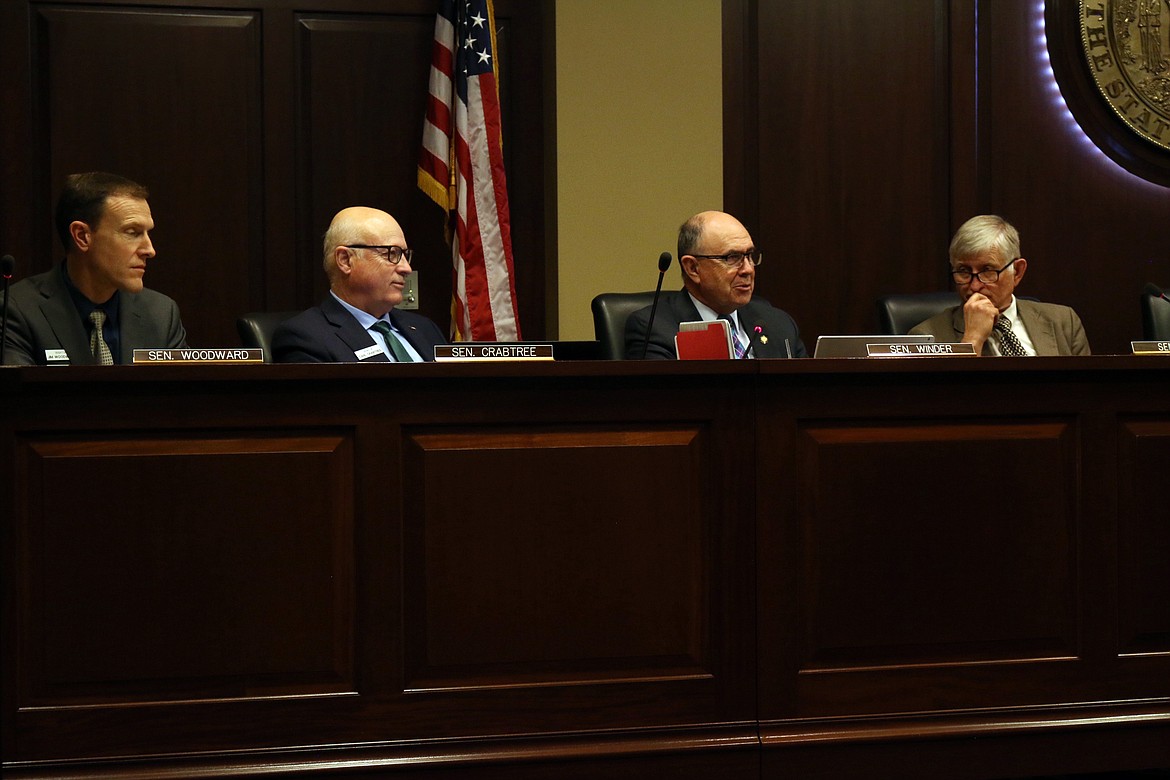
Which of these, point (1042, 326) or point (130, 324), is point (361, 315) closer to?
point (130, 324)

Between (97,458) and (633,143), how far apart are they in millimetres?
2608

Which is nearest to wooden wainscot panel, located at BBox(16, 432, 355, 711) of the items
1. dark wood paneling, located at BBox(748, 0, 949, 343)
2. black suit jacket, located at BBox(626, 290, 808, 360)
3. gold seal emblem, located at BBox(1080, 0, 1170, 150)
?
black suit jacket, located at BBox(626, 290, 808, 360)

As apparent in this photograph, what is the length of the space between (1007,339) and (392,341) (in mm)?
1823

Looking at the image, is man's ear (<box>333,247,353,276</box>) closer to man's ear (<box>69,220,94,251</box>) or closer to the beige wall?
man's ear (<box>69,220,94,251</box>)

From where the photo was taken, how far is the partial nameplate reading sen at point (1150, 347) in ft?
8.87

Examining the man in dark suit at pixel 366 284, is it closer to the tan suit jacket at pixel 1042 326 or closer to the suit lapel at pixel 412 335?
the suit lapel at pixel 412 335

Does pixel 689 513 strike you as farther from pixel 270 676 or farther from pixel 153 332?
pixel 153 332

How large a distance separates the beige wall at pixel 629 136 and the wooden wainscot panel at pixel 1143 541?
2.12m

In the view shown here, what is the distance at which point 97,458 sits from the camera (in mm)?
2053

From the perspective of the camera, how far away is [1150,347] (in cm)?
274

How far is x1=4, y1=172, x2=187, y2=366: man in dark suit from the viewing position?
285 cm

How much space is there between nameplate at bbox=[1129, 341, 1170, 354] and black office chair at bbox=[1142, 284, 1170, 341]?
0.77 m

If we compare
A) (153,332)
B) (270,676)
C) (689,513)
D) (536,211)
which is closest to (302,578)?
(270,676)

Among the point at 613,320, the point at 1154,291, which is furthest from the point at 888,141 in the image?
the point at 613,320
